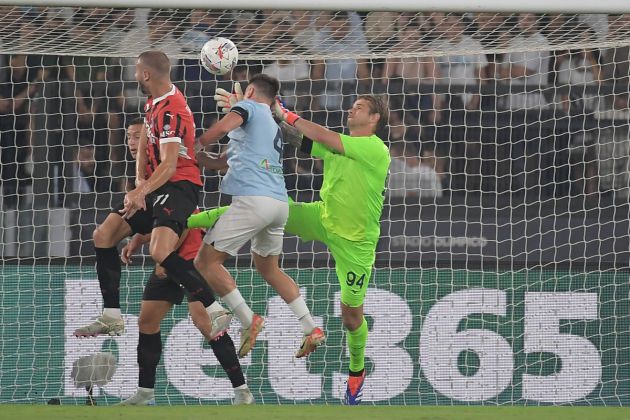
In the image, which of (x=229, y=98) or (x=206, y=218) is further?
(x=206, y=218)

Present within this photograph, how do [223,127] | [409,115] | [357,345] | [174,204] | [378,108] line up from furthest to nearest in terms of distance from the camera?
[409,115]
[357,345]
[378,108]
[174,204]
[223,127]

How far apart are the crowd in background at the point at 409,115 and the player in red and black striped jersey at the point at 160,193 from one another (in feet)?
7.48

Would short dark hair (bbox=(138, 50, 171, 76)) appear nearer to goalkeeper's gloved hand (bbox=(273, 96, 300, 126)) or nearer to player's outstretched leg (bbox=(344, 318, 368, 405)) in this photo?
goalkeeper's gloved hand (bbox=(273, 96, 300, 126))

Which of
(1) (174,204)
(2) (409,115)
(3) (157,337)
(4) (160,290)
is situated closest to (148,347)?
(3) (157,337)

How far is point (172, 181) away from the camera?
666cm

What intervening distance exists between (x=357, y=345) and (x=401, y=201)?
1891 mm

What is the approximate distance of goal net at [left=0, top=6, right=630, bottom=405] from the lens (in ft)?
28.2

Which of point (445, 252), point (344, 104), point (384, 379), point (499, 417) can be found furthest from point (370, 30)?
point (499, 417)

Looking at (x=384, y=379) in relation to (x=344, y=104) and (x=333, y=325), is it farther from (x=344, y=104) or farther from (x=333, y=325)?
(x=344, y=104)

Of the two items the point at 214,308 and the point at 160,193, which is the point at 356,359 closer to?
the point at 214,308

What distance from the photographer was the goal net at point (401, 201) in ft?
28.2

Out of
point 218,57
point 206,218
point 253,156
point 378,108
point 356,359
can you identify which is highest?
point 218,57

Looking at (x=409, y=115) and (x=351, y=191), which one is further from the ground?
(x=409, y=115)

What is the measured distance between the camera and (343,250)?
7.45 m
